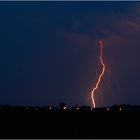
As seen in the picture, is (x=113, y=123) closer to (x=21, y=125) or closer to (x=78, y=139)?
(x=21, y=125)

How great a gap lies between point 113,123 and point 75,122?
3021mm

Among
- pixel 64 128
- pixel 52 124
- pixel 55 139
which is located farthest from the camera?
pixel 52 124

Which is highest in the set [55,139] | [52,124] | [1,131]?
[52,124]

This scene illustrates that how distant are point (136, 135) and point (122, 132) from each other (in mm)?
1612

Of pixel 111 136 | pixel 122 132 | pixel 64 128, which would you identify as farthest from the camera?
pixel 64 128

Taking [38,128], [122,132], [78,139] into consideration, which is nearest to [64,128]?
[38,128]

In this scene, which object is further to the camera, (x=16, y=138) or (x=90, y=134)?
(x=90, y=134)

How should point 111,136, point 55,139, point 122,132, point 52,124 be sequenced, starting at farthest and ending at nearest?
point 52,124 < point 122,132 < point 111,136 < point 55,139

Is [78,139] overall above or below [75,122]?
below

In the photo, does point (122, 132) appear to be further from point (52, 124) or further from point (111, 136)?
point (52, 124)

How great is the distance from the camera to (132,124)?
39.2 meters

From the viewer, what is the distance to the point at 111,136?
32406 mm

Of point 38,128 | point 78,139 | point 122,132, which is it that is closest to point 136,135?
point 122,132

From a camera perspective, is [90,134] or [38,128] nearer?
[90,134]
